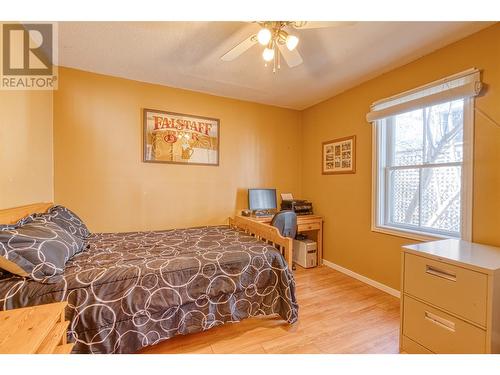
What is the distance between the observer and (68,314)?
1.26 meters

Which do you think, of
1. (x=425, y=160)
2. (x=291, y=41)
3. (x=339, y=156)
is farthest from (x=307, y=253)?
(x=291, y=41)

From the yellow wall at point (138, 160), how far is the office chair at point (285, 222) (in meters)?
0.86

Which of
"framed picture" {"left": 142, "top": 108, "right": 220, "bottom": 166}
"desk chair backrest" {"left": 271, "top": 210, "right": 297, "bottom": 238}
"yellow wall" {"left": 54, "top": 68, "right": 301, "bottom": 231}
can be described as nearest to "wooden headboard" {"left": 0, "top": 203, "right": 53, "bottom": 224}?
"yellow wall" {"left": 54, "top": 68, "right": 301, "bottom": 231}

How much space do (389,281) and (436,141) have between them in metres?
1.48

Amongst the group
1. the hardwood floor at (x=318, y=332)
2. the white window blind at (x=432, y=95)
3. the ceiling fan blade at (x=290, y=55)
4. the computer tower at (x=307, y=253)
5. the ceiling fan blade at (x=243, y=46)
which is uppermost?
the ceiling fan blade at (x=243, y=46)

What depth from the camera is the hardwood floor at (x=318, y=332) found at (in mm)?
1621

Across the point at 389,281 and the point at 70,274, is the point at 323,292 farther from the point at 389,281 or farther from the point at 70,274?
the point at 70,274

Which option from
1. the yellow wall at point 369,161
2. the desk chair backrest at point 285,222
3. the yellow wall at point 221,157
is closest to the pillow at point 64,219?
the yellow wall at point 221,157

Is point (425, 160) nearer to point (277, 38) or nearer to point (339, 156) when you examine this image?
point (339, 156)

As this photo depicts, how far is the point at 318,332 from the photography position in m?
1.80

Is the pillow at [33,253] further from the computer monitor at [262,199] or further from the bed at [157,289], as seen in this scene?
the computer monitor at [262,199]

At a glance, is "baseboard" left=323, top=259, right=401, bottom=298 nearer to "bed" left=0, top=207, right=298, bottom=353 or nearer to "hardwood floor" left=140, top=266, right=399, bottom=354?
"hardwood floor" left=140, top=266, right=399, bottom=354

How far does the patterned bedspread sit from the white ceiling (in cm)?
169

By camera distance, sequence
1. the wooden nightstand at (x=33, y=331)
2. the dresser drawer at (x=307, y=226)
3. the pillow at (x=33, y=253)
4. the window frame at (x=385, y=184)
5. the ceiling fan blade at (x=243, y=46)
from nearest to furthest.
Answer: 1. the wooden nightstand at (x=33, y=331)
2. the pillow at (x=33, y=253)
3. the ceiling fan blade at (x=243, y=46)
4. the window frame at (x=385, y=184)
5. the dresser drawer at (x=307, y=226)
